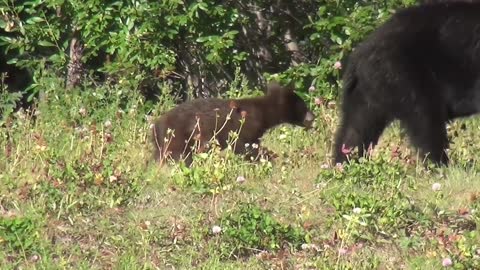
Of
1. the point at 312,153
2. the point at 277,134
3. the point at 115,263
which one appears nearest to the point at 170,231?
the point at 115,263

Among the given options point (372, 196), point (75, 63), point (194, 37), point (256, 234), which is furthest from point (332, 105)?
point (256, 234)

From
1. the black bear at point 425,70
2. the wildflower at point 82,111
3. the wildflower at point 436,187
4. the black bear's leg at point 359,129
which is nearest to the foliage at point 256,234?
the wildflower at point 436,187

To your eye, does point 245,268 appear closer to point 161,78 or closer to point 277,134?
point 277,134

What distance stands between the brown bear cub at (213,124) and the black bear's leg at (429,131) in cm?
126

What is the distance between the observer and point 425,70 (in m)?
8.15

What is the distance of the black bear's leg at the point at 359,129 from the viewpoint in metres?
8.52

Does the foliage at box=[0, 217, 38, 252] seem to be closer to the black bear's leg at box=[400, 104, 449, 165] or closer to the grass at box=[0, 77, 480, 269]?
the grass at box=[0, 77, 480, 269]

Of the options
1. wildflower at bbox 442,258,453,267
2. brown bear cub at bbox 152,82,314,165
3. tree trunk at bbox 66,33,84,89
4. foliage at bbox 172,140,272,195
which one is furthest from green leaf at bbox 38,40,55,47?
wildflower at bbox 442,258,453,267

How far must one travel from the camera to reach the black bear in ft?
26.7

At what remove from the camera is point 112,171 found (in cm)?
693

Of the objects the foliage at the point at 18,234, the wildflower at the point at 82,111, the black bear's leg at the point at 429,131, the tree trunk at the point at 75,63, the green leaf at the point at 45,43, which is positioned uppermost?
the foliage at the point at 18,234

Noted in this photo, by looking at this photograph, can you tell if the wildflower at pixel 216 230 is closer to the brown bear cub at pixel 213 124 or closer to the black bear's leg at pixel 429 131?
the brown bear cub at pixel 213 124

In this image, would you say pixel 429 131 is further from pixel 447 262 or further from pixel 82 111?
pixel 82 111

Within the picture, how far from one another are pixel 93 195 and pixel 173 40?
5.47 m
